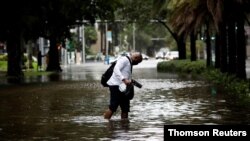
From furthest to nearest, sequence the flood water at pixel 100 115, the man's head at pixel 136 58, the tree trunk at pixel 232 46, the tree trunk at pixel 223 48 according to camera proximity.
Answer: the tree trunk at pixel 223 48 → the tree trunk at pixel 232 46 → the man's head at pixel 136 58 → the flood water at pixel 100 115

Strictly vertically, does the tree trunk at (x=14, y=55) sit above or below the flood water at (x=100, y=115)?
above

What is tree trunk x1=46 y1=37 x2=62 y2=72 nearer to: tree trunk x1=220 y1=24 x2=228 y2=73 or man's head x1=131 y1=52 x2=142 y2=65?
tree trunk x1=220 y1=24 x2=228 y2=73

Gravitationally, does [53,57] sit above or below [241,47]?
below

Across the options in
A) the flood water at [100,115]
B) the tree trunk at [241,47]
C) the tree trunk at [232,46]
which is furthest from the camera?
the tree trunk at [232,46]

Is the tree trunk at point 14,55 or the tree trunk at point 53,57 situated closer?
the tree trunk at point 14,55

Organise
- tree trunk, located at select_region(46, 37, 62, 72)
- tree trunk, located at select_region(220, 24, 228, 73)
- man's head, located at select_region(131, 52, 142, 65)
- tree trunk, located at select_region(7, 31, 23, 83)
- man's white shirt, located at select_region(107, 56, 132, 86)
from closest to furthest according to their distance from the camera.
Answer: man's white shirt, located at select_region(107, 56, 132, 86) < man's head, located at select_region(131, 52, 142, 65) < tree trunk, located at select_region(220, 24, 228, 73) < tree trunk, located at select_region(7, 31, 23, 83) < tree trunk, located at select_region(46, 37, 62, 72)

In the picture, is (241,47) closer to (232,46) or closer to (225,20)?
(232,46)

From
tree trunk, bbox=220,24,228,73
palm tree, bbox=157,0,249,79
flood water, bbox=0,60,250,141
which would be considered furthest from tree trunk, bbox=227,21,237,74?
flood water, bbox=0,60,250,141

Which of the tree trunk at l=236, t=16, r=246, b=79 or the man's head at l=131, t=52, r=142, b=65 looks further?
the tree trunk at l=236, t=16, r=246, b=79

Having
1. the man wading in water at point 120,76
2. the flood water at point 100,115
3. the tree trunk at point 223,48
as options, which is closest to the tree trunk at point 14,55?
the tree trunk at point 223,48

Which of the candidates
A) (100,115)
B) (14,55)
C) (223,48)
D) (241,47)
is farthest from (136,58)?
(14,55)

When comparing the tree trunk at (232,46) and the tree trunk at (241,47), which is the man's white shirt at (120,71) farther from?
the tree trunk at (232,46)

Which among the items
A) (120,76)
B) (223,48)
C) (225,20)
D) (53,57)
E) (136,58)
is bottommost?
(120,76)

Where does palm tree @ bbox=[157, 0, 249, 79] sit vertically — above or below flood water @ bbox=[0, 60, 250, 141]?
above
